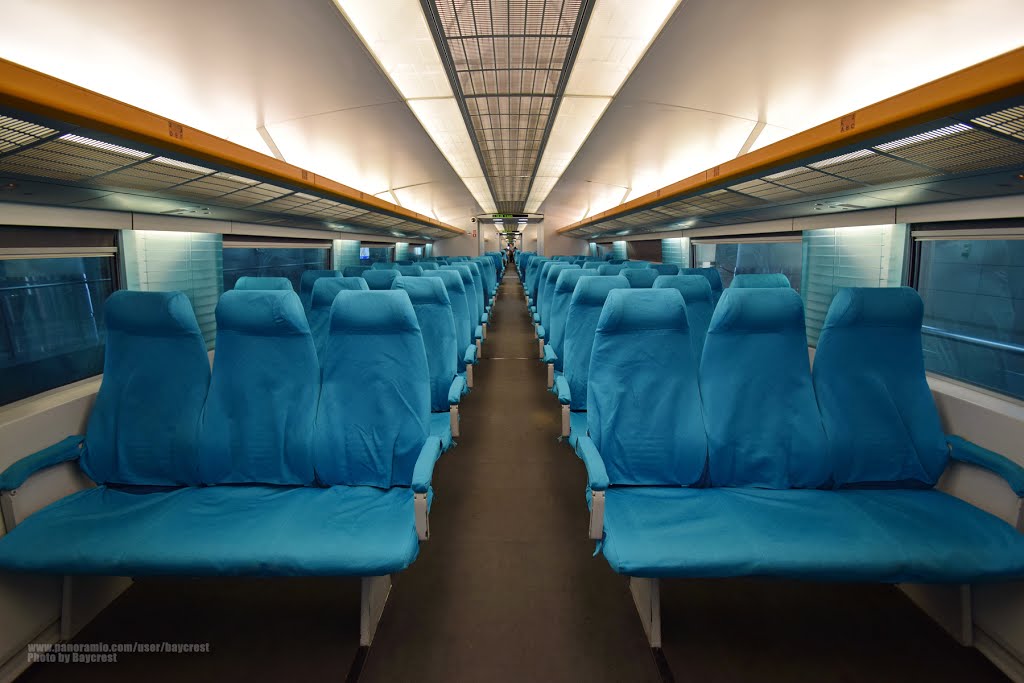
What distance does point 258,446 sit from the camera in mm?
2473

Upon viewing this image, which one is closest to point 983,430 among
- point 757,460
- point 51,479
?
point 757,460

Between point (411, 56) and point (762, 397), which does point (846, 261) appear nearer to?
point (762, 397)

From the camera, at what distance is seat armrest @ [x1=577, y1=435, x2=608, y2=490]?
2.02m

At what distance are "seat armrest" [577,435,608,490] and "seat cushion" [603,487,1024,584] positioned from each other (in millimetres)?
192

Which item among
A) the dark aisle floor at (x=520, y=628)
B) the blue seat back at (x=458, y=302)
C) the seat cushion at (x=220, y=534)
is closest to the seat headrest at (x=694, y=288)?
the blue seat back at (x=458, y=302)

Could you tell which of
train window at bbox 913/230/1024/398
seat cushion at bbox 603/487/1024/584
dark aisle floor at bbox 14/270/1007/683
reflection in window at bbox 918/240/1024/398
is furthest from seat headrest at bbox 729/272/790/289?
reflection in window at bbox 918/240/1024/398

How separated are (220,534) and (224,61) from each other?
10.0 feet

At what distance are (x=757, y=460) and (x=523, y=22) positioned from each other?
3180mm

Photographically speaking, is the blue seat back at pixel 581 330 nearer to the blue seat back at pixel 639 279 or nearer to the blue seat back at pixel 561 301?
the blue seat back at pixel 561 301

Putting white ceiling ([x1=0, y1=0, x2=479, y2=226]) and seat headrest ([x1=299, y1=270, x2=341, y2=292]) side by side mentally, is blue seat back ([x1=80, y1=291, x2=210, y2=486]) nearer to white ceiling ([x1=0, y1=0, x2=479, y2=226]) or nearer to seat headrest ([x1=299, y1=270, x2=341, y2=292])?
white ceiling ([x1=0, y1=0, x2=479, y2=226])

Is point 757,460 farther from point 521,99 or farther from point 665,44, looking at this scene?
point 521,99

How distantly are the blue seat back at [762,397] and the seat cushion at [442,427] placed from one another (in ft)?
5.05

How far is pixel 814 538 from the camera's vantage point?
6.43ft

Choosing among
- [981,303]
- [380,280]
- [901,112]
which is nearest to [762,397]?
[901,112]
